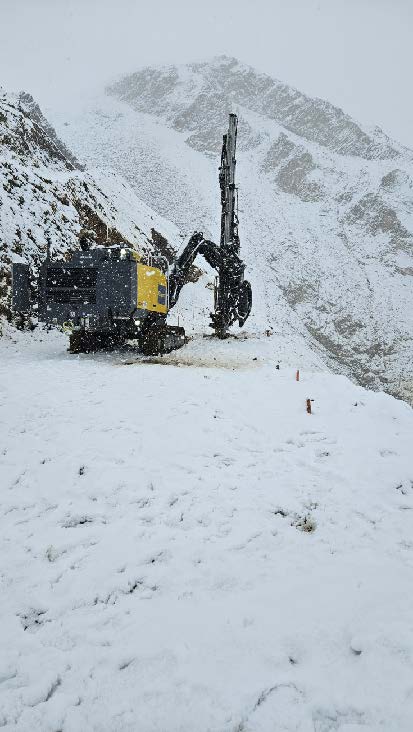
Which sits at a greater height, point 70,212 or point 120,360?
point 70,212

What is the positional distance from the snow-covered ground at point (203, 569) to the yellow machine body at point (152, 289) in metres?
6.70

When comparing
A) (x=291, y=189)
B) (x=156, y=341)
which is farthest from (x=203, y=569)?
(x=291, y=189)

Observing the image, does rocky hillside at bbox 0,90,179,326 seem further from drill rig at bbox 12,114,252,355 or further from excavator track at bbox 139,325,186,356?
excavator track at bbox 139,325,186,356

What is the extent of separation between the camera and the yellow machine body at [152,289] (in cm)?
1373

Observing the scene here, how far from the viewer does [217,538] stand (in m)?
4.31

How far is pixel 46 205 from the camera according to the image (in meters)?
20.8

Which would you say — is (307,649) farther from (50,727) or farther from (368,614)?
(50,727)

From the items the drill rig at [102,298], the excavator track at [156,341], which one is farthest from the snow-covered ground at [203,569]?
the excavator track at [156,341]

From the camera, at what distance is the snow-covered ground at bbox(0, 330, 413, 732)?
2.64 meters

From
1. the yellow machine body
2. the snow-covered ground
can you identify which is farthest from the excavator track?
the snow-covered ground

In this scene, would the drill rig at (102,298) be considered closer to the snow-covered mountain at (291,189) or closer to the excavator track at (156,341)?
the excavator track at (156,341)

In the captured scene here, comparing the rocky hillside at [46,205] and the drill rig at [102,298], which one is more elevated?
the rocky hillside at [46,205]

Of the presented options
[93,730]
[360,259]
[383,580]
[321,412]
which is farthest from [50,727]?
[360,259]

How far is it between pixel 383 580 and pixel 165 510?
241 centimetres
